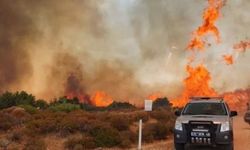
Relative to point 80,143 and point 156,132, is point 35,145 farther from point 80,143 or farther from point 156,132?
point 156,132

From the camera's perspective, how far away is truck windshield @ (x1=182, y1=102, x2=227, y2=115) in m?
17.7

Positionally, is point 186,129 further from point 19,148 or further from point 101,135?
point 19,148

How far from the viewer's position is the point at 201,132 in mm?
16391

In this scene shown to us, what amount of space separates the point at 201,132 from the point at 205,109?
5.72ft

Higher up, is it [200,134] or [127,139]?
[200,134]

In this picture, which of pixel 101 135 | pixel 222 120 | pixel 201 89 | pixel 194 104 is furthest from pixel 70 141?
pixel 201 89

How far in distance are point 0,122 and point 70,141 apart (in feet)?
34.5

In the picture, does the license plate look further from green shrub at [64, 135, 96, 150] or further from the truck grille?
green shrub at [64, 135, 96, 150]

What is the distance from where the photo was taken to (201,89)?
48625 millimetres

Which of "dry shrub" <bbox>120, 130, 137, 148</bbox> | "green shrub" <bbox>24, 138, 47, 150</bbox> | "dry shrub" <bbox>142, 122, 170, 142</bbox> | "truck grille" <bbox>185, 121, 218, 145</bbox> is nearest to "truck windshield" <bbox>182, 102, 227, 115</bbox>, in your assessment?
"truck grille" <bbox>185, 121, 218, 145</bbox>

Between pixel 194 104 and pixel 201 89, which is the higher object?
pixel 201 89

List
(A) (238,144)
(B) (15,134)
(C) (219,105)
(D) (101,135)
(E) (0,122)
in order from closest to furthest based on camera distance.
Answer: (C) (219,105) → (A) (238,144) → (D) (101,135) → (B) (15,134) → (E) (0,122)

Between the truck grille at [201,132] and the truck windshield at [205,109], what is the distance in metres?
1.31

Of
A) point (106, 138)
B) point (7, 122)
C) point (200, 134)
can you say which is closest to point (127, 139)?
point (106, 138)
